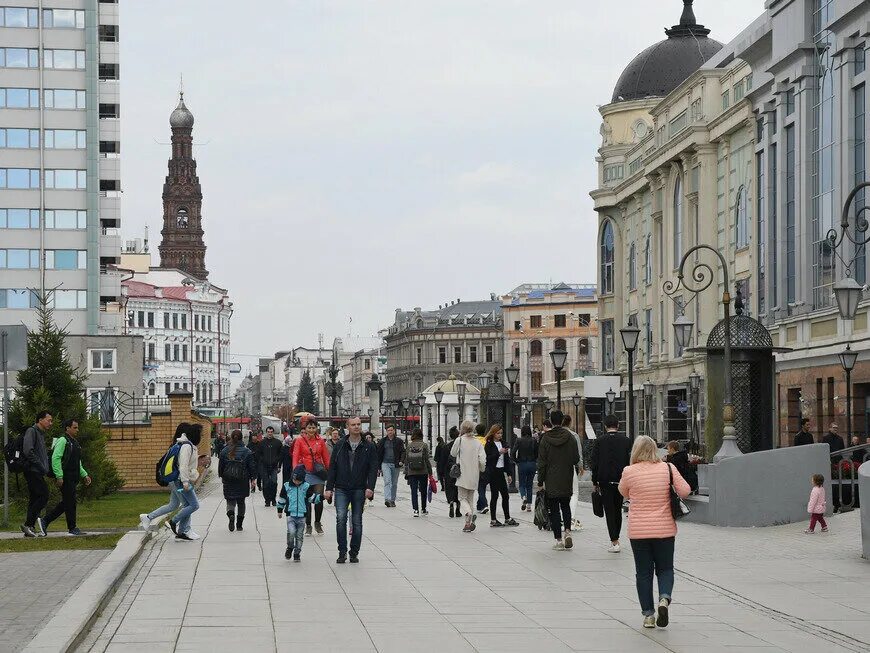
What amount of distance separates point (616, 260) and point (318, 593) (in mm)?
62044

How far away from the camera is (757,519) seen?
22203mm

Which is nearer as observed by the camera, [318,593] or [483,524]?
[318,593]

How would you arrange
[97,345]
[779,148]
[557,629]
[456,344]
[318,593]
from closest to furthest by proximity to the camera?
[557,629] → [318,593] → [779,148] → [97,345] → [456,344]

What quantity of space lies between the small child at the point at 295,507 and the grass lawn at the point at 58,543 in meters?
2.73

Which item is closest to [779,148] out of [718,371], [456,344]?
[718,371]

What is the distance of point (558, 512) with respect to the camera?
61.1 feet

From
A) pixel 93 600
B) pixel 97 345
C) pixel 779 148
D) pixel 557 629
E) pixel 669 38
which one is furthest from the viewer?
pixel 669 38

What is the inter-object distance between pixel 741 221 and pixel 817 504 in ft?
112

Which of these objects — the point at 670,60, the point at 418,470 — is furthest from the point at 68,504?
the point at 670,60

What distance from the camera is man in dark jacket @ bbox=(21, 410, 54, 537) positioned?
2028 cm

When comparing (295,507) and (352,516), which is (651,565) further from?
(295,507)

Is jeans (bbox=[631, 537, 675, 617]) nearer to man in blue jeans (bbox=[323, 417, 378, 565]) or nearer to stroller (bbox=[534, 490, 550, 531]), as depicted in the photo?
man in blue jeans (bbox=[323, 417, 378, 565])

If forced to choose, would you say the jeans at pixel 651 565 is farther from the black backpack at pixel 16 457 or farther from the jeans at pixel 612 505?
the black backpack at pixel 16 457

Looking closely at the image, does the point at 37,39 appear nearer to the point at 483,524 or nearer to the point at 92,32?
the point at 92,32
